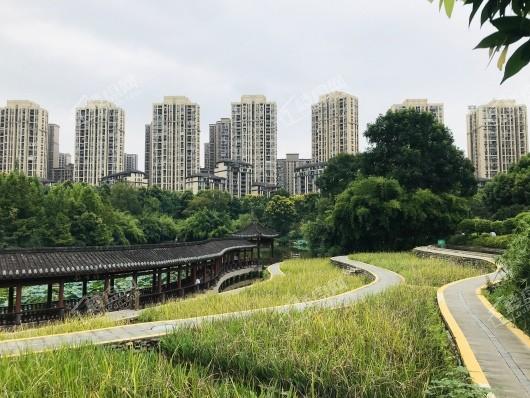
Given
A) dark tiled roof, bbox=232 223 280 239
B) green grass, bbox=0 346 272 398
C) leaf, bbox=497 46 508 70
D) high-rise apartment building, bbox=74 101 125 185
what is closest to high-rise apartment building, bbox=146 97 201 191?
high-rise apartment building, bbox=74 101 125 185

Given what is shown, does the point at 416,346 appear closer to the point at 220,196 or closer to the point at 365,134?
the point at 365,134

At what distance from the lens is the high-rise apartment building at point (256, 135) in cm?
9644

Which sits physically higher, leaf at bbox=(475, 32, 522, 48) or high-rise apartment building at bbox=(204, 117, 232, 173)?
high-rise apartment building at bbox=(204, 117, 232, 173)

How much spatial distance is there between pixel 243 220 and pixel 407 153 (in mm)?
33133

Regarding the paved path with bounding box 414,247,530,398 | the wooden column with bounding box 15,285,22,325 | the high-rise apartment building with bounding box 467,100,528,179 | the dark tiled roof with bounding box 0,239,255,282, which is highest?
the high-rise apartment building with bounding box 467,100,528,179

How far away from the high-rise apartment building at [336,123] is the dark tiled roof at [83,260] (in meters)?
56.6

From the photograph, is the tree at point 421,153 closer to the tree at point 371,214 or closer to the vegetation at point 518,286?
the tree at point 371,214

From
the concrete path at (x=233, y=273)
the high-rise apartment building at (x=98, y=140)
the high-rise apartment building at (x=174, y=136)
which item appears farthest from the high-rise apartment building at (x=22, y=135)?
the concrete path at (x=233, y=273)

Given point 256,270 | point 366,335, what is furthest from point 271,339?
point 256,270

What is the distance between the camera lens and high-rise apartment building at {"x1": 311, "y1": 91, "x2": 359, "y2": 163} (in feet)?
239

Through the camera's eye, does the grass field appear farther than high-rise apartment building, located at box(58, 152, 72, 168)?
No

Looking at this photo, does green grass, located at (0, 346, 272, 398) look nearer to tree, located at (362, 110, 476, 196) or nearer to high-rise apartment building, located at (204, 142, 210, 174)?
tree, located at (362, 110, 476, 196)

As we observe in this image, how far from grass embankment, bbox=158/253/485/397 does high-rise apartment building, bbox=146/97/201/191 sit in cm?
8886

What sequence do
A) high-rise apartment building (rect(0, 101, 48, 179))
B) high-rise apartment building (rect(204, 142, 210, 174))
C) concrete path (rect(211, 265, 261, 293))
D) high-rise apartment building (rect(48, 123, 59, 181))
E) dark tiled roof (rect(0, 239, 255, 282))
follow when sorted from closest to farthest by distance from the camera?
dark tiled roof (rect(0, 239, 255, 282)) → concrete path (rect(211, 265, 261, 293)) → high-rise apartment building (rect(0, 101, 48, 179)) → high-rise apartment building (rect(48, 123, 59, 181)) → high-rise apartment building (rect(204, 142, 210, 174))
